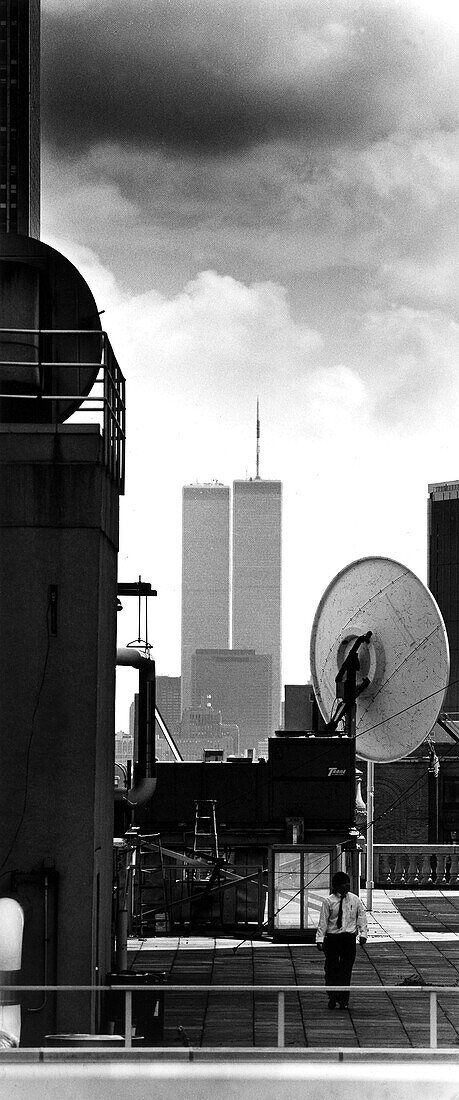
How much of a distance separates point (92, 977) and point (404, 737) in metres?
9.63

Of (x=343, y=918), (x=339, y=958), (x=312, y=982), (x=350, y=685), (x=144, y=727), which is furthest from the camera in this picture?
(x=350, y=685)

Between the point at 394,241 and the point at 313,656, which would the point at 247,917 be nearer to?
the point at 313,656

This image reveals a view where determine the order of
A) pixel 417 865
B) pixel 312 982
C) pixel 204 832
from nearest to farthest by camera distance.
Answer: pixel 312 982 → pixel 204 832 → pixel 417 865

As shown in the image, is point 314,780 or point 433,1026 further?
point 314,780

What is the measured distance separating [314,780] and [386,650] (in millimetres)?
2202

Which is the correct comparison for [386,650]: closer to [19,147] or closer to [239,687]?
[19,147]

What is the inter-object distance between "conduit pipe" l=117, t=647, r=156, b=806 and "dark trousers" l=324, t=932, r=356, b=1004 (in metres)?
3.91

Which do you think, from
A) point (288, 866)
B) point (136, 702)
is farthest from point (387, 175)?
point (288, 866)

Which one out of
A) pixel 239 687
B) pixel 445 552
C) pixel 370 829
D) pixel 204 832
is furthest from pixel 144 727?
pixel 239 687

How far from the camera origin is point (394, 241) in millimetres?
24156

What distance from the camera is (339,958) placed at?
1152 cm

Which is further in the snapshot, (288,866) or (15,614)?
(288,866)

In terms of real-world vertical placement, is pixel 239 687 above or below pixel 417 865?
above

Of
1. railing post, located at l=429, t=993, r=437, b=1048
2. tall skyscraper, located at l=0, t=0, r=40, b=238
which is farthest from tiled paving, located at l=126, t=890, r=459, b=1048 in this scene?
tall skyscraper, located at l=0, t=0, r=40, b=238
